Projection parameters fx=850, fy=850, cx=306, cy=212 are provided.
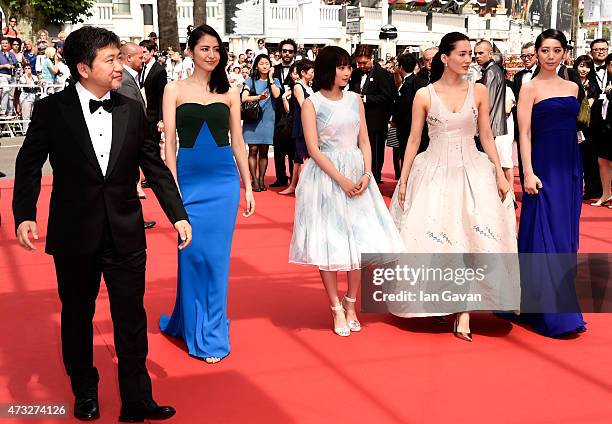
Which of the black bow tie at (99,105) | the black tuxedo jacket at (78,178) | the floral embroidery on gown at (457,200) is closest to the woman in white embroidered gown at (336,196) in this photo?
the floral embroidery on gown at (457,200)

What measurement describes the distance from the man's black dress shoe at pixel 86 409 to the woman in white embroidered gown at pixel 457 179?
7.00ft

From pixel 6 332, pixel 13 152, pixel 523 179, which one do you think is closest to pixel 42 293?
pixel 6 332

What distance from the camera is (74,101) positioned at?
→ 146 inches

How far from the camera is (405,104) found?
1025 centimetres

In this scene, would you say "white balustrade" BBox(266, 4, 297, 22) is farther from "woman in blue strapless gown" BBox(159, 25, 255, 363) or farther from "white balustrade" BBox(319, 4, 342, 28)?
"woman in blue strapless gown" BBox(159, 25, 255, 363)

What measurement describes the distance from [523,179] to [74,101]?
300cm

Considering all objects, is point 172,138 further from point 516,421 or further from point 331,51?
point 516,421

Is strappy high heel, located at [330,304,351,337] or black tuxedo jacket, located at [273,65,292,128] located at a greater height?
black tuxedo jacket, located at [273,65,292,128]

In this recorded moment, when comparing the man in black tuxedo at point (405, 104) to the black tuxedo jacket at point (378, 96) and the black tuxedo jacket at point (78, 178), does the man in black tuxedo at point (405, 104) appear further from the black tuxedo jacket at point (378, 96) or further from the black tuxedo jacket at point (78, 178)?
the black tuxedo jacket at point (78, 178)

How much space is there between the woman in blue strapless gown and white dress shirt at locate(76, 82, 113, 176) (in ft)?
3.74

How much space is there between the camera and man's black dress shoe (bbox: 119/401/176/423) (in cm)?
389

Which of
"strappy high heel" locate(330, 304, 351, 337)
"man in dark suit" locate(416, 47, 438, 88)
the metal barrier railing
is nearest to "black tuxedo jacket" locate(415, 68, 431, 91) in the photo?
"man in dark suit" locate(416, 47, 438, 88)

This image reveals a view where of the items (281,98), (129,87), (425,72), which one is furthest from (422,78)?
(129,87)

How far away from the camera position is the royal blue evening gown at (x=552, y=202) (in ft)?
17.6
